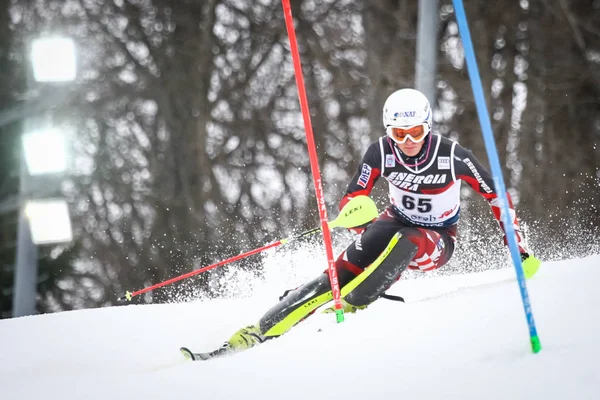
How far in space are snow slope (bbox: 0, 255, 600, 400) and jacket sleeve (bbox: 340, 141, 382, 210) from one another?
65cm

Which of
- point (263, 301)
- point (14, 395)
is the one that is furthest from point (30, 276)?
point (14, 395)

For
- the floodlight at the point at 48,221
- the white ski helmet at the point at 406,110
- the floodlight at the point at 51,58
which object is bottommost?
the floodlight at the point at 48,221

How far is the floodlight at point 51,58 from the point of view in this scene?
7230 millimetres

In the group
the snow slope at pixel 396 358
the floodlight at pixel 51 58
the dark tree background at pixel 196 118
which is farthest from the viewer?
the dark tree background at pixel 196 118

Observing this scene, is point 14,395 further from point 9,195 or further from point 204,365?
point 9,195

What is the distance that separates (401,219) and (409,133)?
1.95 feet

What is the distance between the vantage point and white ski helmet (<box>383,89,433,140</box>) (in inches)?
165

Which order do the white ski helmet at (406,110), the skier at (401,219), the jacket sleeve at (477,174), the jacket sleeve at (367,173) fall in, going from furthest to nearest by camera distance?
the jacket sleeve at (367,173)
the jacket sleeve at (477,174)
the white ski helmet at (406,110)
the skier at (401,219)

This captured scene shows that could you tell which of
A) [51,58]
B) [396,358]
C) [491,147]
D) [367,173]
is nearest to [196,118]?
[51,58]

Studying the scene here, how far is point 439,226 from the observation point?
15.1 feet

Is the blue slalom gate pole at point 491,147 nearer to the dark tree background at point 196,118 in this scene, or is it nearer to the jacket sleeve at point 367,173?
the jacket sleeve at point 367,173

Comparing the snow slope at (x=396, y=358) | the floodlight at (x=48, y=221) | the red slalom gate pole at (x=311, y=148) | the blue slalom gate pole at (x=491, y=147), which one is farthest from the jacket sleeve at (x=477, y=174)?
Answer: the floodlight at (x=48, y=221)

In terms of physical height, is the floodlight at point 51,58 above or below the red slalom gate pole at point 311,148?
above

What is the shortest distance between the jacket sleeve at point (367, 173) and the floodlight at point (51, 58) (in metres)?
3.78
